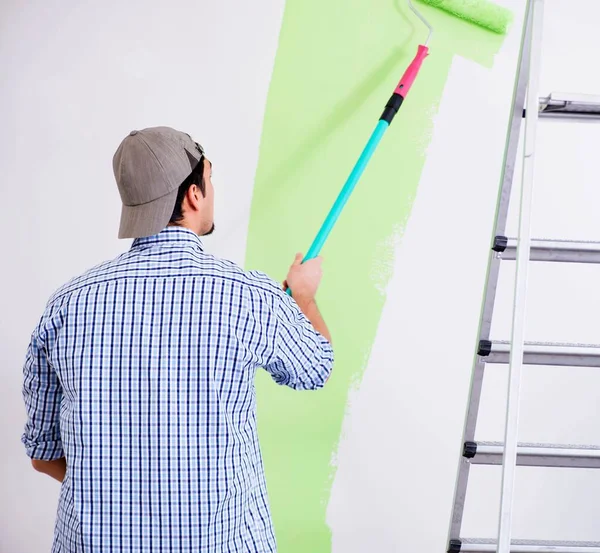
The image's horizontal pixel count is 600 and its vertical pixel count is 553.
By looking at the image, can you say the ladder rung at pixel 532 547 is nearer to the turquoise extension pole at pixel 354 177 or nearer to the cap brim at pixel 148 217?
the turquoise extension pole at pixel 354 177

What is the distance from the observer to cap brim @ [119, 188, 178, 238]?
1.02 metres

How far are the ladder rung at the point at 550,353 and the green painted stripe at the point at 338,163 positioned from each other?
432 mm

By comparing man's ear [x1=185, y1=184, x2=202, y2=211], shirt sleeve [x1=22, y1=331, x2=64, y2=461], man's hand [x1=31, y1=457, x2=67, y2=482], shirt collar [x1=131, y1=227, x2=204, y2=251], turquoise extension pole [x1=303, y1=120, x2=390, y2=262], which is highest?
turquoise extension pole [x1=303, y1=120, x2=390, y2=262]

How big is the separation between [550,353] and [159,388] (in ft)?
2.53

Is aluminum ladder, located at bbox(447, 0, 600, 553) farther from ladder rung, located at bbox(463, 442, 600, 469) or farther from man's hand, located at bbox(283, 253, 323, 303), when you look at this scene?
man's hand, located at bbox(283, 253, 323, 303)

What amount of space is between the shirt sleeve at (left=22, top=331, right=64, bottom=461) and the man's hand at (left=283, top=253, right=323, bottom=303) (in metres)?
0.46

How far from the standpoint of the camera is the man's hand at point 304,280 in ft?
4.08

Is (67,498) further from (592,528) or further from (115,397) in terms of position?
(592,528)

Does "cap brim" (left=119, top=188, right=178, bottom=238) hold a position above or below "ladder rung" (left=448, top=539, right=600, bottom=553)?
above

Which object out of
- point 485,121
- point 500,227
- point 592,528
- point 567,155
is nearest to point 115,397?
point 500,227

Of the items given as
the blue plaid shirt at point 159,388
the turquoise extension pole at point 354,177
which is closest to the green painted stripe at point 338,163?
the turquoise extension pole at point 354,177

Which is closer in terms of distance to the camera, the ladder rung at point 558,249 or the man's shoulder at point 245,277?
the man's shoulder at point 245,277

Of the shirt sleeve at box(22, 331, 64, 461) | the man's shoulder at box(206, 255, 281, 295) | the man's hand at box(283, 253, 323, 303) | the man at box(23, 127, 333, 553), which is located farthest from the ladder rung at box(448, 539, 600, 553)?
the shirt sleeve at box(22, 331, 64, 461)

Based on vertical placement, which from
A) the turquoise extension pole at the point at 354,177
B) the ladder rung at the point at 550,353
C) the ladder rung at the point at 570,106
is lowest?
the ladder rung at the point at 550,353
